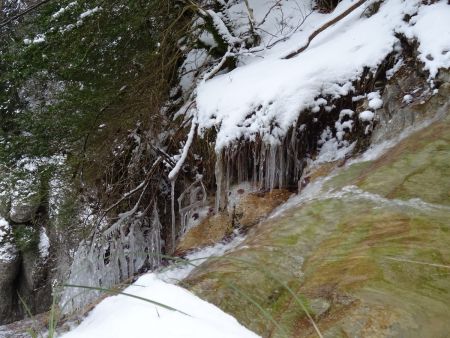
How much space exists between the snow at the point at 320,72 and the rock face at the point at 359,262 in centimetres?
85

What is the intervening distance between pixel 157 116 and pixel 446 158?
10.6 ft

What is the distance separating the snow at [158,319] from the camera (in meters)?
1.17

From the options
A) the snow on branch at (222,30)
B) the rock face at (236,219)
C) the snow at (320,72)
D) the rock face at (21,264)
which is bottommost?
the rock face at (21,264)

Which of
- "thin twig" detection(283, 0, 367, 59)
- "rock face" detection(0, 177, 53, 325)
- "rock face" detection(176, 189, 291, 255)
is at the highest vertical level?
"thin twig" detection(283, 0, 367, 59)

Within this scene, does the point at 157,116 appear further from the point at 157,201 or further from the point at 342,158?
the point at 342,158

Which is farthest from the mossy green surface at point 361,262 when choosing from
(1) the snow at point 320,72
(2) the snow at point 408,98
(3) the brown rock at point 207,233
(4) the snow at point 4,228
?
(4) the snow at point 4,228

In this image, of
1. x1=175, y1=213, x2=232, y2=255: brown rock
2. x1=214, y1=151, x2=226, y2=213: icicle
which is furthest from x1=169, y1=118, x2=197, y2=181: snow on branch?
x1=175, y1=213, x2=232, y2=255: brown rock

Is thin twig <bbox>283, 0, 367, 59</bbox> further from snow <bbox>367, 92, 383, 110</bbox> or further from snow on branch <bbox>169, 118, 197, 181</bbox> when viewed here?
snow on branch <bbox>169, 118, 197, 181</bbox>

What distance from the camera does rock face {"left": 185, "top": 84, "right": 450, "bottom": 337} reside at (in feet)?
4.60

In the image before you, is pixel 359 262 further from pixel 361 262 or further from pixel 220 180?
pixel 220 180

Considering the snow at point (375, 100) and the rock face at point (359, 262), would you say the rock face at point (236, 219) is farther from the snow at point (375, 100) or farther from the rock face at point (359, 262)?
the snow at point (375, 100)

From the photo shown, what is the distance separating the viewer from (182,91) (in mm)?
5539

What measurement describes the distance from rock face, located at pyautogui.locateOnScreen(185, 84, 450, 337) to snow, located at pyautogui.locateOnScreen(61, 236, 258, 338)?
126mm

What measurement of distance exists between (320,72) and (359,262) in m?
2.18
